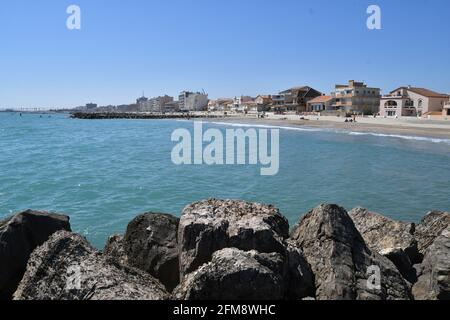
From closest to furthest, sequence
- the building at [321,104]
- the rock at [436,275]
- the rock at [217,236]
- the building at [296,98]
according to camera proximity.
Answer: the rock at [217,236], the rock at [436,275], the building at [321,104], the building at [296,98]

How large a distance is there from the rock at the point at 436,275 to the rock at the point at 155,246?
3.78 m

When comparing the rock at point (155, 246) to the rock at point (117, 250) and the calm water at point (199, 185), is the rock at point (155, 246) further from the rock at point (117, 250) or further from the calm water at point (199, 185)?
the calm water at point (199, 185)

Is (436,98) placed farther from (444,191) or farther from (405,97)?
(444,191)

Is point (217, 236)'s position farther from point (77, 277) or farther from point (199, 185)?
point (199, 185)

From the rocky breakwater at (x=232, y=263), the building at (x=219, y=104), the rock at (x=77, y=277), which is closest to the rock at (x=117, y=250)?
the rocky breakwater at (x=232, y=263)

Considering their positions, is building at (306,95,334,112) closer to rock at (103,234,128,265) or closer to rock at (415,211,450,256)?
rock at (415,211,450,256)

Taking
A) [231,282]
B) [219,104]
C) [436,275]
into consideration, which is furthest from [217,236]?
[219,104]

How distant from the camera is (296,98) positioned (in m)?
128

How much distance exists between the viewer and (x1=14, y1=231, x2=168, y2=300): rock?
473cm

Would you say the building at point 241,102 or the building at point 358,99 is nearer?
the building at point 358,99

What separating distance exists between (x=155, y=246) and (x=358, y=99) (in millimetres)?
102633

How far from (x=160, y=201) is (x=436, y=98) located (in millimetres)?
80788

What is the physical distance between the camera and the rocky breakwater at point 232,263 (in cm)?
481
